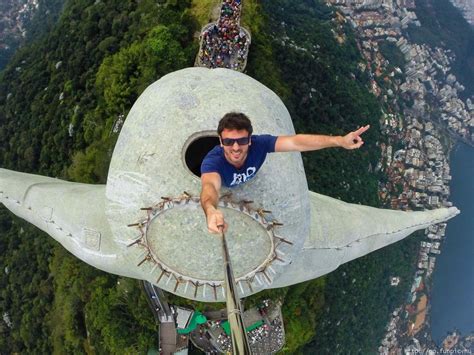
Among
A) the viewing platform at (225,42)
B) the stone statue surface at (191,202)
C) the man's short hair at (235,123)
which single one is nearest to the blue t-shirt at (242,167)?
the stone statue surface at (191,202)

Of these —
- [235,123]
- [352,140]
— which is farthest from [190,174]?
[352,140]

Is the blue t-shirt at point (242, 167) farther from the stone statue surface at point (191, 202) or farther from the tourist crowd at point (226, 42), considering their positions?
the tourist crowd at point (226, 42)

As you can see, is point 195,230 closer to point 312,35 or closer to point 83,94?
point 83,94

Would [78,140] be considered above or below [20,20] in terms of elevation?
below

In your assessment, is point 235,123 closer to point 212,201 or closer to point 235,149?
point 235,149

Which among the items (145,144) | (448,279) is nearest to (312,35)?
(145,144)
